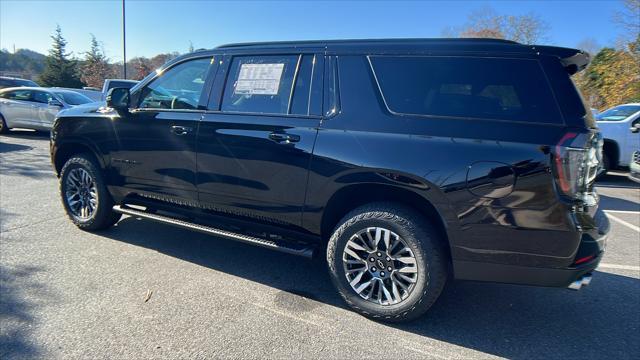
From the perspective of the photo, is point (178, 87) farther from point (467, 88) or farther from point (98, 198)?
point (467, 88)

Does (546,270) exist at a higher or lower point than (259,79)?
lower

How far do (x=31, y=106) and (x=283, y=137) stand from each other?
12.6 meters

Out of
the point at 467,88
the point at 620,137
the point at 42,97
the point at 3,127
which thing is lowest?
the point at 3,127

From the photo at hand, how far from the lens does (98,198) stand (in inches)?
168

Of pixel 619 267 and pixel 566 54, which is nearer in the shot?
pixel 566 54

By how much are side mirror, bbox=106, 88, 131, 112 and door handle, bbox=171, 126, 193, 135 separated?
72 cm

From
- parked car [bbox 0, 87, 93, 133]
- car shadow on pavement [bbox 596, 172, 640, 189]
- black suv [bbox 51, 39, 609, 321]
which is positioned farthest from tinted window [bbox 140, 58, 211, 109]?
parked car [bbox 0, 87, 93, 133]

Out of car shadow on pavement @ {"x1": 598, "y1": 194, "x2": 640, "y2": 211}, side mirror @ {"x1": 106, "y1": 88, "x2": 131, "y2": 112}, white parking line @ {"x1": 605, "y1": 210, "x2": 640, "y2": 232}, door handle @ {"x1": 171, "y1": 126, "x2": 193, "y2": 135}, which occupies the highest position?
side mirror @ {"x1": 106, "y1": 88, "x2": 131, "y2": 112}

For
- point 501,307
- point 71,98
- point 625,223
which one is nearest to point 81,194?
point 501,307

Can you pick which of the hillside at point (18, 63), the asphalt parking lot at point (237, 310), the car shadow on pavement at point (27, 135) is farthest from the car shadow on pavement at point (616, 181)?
the hillside at point (18, 63)

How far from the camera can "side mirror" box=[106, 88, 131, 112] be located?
3945 millimetres

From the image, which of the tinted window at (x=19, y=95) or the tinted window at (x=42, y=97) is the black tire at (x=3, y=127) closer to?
the tinted window at (x=19, y=95)

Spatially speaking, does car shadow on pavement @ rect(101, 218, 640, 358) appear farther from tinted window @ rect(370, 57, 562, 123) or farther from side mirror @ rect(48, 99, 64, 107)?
side mirror @ rect(48, 99, 64, 107)

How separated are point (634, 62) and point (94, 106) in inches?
713
